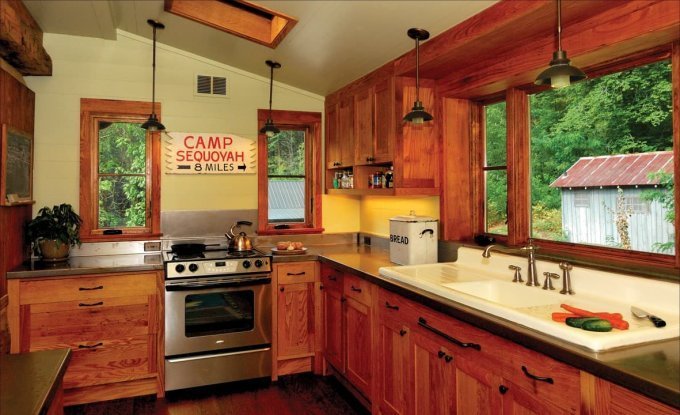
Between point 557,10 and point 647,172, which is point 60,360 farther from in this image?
point 647,172

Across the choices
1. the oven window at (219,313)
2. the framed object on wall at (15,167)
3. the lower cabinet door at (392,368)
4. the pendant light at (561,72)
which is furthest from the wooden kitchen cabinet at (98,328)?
the pendant light at (561,72)

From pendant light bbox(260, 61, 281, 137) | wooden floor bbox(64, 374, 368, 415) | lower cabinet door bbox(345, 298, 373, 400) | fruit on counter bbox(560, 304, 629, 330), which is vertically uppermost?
pendant light bbox(260, 61, 281, 137)

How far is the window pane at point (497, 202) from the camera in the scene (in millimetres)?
3061

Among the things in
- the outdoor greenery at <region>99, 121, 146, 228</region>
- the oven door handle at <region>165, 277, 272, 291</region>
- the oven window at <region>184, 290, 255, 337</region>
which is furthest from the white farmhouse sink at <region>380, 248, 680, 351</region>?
the outdoor greenery at <region>99, 121, 146, 228</region>

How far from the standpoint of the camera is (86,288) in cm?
326

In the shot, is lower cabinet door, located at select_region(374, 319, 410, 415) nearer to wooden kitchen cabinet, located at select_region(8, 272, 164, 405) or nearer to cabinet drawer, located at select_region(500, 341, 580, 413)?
cabinet drawer, located at select_region(500, 341, 580, 413)

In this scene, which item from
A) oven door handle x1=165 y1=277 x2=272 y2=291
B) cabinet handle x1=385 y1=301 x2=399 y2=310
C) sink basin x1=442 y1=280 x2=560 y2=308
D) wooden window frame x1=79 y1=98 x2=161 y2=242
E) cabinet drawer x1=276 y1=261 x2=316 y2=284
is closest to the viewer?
sink basin x1=442 y1=280 x2=560 y2=308

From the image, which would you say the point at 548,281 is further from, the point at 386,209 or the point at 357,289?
the point at 386,209

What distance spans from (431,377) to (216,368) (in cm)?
188

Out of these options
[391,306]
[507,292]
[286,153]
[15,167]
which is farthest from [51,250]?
[507,292]

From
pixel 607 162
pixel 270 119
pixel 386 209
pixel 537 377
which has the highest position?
pixel 270 119

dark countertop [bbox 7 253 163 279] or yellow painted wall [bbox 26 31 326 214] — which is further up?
yellow painted wall [bbox 26 31 326 214]

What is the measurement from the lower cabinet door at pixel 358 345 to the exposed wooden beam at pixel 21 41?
261 cm

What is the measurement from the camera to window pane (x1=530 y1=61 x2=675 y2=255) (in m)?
2.14
